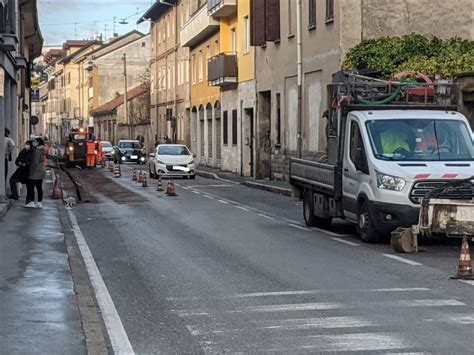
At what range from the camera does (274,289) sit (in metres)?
10.4

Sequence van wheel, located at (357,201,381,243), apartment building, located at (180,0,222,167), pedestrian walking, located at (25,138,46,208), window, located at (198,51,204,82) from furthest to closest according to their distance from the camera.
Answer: window, located at (198,51,204,82) → apartment building, located at (180,0,222,167) → pedestrian walking, located at (25,138,46,208) → van wheel, located at (357,201,381,243)

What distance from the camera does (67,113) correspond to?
372 feet

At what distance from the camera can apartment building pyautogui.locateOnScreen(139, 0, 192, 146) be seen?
57.9 meters

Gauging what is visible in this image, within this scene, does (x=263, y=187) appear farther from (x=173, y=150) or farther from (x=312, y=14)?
(x=173, y=150)

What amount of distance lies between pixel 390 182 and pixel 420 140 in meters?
1.35

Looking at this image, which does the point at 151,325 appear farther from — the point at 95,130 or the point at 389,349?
the point at 95,130

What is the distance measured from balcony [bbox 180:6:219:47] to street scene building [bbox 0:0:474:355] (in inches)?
306

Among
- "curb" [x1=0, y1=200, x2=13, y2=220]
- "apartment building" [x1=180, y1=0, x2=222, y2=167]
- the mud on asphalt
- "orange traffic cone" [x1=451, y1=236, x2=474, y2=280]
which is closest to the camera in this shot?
"orange traffic cone" [x1=451, y1=236, x2=474, y2=280]

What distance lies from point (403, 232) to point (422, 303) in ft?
13.8

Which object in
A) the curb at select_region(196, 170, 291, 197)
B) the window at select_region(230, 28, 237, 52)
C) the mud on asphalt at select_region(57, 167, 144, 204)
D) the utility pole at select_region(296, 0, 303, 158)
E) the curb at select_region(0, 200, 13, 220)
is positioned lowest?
the curb at select_region(196, 170, 291, 197)

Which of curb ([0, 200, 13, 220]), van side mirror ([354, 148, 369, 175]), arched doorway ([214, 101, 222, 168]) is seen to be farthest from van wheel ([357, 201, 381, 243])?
arched doorway ([214, 101, 222, 168])

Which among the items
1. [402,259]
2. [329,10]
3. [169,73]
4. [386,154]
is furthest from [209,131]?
[402,259]

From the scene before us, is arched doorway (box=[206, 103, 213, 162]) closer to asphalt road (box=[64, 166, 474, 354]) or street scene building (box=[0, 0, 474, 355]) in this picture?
street scene building (box=[0, 0, 474, 355])

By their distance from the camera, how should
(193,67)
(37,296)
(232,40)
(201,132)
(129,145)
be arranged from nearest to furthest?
(37,296)
(232,40)
(201,132)
(193,67)
(129,145)
